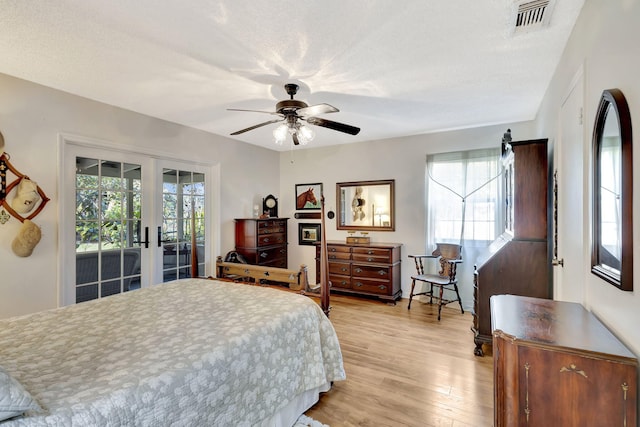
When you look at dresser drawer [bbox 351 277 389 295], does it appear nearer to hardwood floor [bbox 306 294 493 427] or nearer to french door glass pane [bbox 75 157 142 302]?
hardwood floor [bbox 306 294 493 427]

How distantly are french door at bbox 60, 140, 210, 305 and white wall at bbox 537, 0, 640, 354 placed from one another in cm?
307

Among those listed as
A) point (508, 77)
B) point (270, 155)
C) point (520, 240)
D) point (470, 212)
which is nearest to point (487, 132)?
point (470, 212)

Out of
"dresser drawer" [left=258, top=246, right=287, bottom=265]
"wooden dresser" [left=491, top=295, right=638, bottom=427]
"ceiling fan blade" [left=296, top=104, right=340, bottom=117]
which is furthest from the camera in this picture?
"dresser drawer" [left=258, top=246, right=287, bottom=265]

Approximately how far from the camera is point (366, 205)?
16.3ft

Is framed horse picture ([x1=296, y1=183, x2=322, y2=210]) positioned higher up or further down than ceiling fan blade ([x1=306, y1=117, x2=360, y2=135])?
further down

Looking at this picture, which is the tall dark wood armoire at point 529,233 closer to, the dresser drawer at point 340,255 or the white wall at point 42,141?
the dresser drawer at point 340,255

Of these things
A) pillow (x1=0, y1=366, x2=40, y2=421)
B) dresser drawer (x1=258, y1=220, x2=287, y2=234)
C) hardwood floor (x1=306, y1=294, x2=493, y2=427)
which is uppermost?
dresser drawer (x1=258, y1=220, x2=287, y2=234)

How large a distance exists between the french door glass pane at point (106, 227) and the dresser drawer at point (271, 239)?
5.41 ft

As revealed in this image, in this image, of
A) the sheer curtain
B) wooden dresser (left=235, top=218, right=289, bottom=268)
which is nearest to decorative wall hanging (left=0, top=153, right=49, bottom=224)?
wooden dresser (left=235, top=218, right=289, bottom=268)

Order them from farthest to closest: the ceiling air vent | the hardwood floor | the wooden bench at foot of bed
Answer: the wooden bench at foot of bed, the hardwood floor, the ceiling air vent

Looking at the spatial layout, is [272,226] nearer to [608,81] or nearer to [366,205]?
[366,205]

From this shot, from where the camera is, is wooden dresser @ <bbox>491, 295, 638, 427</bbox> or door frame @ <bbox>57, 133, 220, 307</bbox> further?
door frame @ <bbox>57, 133, 220, 307</bbox>

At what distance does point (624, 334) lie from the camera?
113 cm

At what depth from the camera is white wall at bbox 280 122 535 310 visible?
420cm
